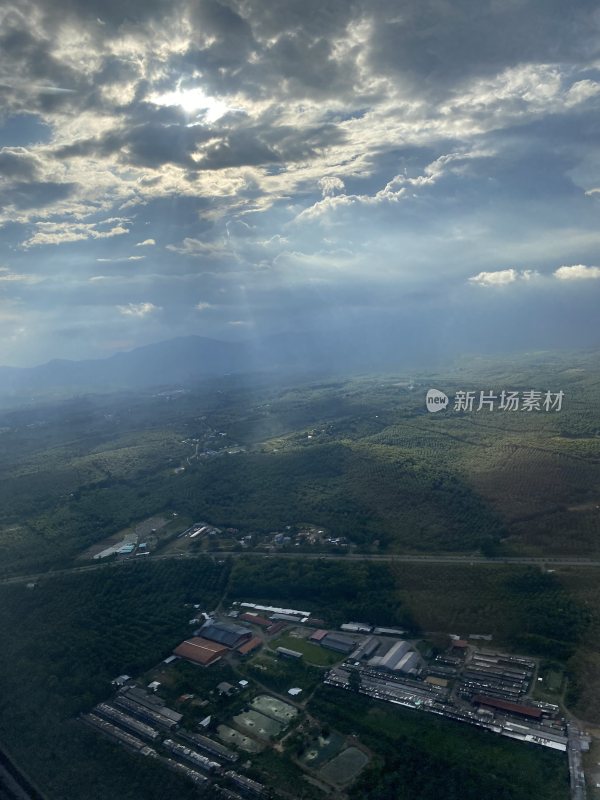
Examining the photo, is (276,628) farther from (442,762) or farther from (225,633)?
(442,762)

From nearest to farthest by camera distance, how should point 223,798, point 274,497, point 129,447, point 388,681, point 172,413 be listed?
1. point 223,798
2. point 388,681
3. point 274,497
4. point 129,447
5. point 172,413

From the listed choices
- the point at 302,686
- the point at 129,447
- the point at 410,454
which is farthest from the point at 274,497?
the point at 129,447

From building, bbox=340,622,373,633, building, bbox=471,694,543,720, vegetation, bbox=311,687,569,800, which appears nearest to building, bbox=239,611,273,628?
building, bbox=340,622,373,633

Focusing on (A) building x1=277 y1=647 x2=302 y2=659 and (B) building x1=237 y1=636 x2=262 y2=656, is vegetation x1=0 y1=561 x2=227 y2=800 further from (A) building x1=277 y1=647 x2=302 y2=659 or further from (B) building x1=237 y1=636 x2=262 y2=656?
(A) building x1=277 y1=647 x2=302 y2=659

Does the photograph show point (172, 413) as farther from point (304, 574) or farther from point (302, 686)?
point (302, 686)

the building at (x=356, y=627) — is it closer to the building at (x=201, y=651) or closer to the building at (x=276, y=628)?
the building at (x=276, y=628)

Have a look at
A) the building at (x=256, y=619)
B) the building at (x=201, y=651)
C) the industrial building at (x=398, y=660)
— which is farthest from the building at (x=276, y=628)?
the industrial building at (x=398, y=660)

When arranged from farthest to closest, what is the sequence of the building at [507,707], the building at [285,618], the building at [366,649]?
the building at [285,618]
the building at [366,649]
the building at [507,707]
